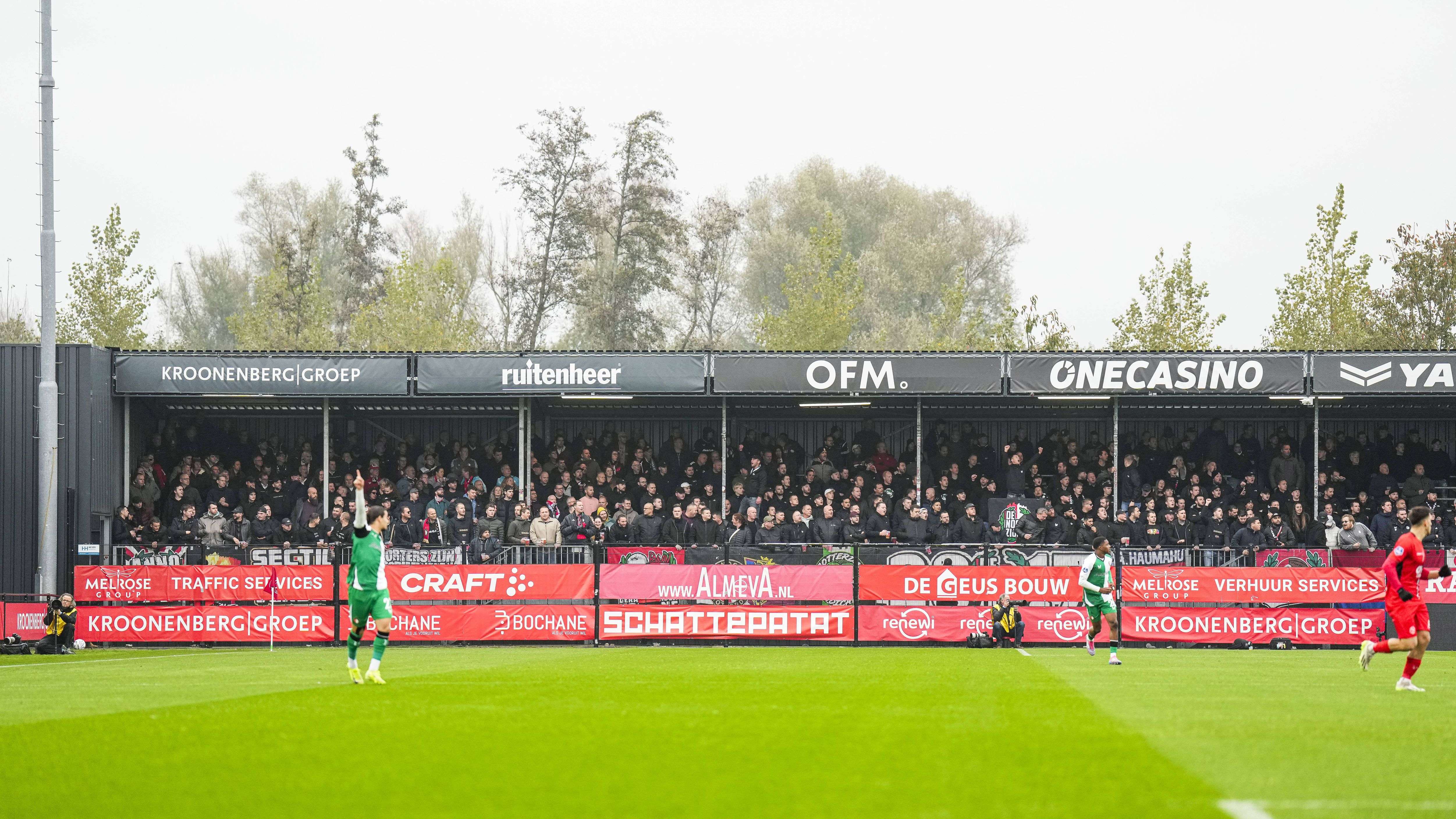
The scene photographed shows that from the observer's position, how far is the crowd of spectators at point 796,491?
91.6 ft

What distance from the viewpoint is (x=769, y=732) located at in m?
10.2

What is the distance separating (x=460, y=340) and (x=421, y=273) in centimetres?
297

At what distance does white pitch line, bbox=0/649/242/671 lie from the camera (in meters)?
20.4

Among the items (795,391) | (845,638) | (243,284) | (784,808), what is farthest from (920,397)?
(243,284)

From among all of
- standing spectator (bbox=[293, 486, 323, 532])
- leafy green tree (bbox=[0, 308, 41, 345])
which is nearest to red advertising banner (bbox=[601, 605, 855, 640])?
standing spectator (bbox=[293, 486, 323, 532])

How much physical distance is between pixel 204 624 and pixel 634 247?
33435 millimetres

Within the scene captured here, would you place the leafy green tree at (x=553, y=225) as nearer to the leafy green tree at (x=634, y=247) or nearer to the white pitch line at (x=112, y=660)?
the leafy green tree at (x=634, y=247)

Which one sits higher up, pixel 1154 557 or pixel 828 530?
pixel 828 530

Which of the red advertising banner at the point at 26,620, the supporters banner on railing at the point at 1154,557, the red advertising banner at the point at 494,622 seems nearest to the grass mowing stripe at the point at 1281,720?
the supporters banner on railing at the point at 1154,557

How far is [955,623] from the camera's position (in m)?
25.6

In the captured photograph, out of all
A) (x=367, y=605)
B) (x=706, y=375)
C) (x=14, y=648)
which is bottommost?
(x=14, y=648)

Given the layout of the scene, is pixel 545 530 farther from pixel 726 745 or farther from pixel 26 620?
pixel 726 745

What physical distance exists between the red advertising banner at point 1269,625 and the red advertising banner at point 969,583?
1946mm

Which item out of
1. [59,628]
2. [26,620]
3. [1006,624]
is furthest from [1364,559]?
[26,620]
